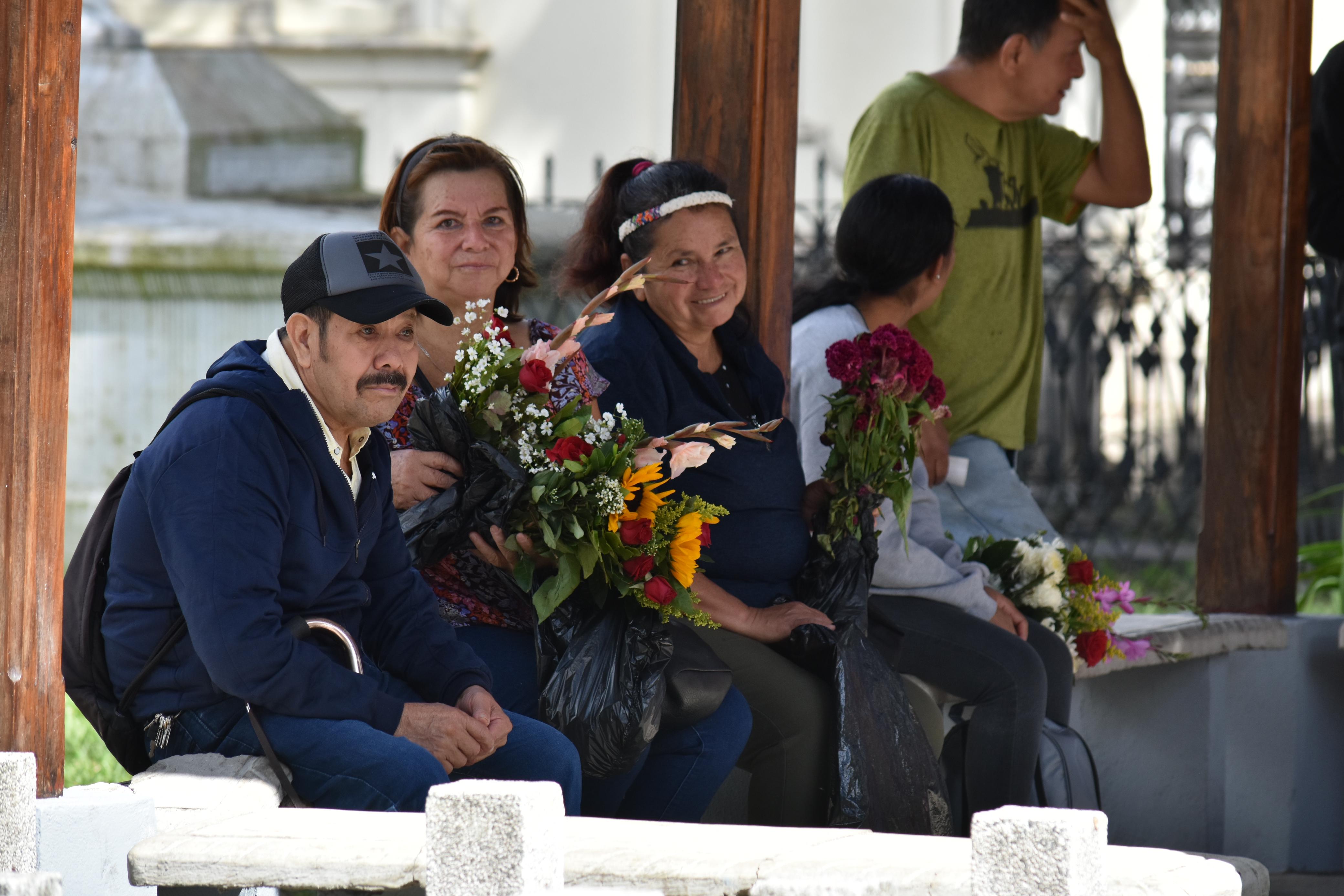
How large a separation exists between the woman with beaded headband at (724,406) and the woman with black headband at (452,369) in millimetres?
132

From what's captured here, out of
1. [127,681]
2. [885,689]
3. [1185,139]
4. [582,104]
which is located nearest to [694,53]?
[885,689]

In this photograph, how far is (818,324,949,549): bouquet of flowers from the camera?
11.5 feet

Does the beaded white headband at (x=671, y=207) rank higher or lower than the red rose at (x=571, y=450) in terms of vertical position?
higher

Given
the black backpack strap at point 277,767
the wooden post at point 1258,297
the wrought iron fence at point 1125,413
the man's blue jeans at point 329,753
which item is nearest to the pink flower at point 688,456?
the man's blue jeans at point 329,753

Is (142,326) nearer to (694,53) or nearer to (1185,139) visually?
(694,53)

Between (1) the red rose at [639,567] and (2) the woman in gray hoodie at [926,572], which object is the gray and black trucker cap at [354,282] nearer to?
(1) the red rose at [639,567]

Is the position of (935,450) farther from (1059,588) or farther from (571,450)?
(571,450)

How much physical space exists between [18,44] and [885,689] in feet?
6.80

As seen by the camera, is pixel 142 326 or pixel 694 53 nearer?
pixel 694 53

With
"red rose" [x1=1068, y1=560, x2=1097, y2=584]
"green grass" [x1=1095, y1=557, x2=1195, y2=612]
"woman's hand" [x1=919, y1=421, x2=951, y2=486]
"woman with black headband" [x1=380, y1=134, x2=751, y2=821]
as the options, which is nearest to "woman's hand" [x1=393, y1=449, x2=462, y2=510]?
"woman with black headband" [x1=380, y1=134, x2=751, y2=821]

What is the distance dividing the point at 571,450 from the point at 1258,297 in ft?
9.55

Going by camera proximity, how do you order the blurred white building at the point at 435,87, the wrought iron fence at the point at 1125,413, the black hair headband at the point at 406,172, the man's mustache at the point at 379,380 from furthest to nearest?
the blurred white building at the point at 435,87
the wrought iron fence at the point at 1125,413
the black hair headband at the point at 406,172
the man's mustache at the point at 379,380

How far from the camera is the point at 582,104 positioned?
1248 cm

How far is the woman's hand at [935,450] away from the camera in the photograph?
4.18 meters
